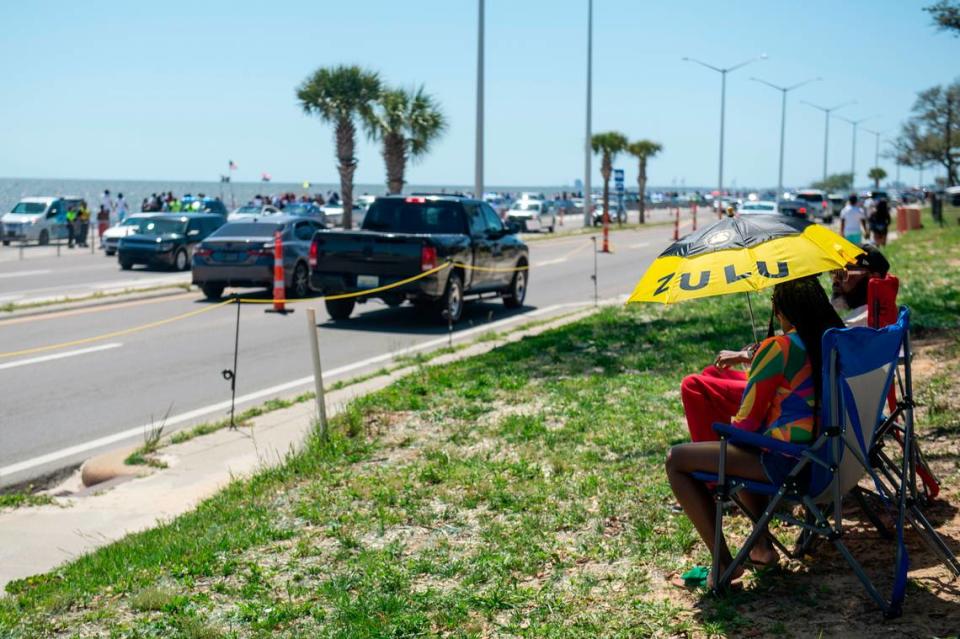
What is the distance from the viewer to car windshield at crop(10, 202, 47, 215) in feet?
137

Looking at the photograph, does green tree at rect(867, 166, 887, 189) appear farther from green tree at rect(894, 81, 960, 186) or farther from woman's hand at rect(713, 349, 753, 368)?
woman's hand at rect(713, 349, 753, 368)

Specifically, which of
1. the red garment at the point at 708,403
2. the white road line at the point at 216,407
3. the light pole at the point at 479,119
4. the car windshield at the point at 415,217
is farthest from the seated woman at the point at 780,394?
the light pole at the point at 479,119

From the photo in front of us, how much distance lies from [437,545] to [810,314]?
2149 millimetres

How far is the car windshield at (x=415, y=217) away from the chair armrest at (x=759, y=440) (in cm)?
1311

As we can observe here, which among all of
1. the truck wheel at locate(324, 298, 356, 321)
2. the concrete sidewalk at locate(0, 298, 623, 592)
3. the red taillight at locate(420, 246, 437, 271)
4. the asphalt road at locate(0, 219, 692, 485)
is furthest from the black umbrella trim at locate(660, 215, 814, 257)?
the truck wheel at locate(324, 298, 356, 321)

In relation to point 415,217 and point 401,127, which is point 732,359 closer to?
point 415,217

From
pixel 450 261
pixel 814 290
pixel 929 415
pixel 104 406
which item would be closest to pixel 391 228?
pixel 450 261

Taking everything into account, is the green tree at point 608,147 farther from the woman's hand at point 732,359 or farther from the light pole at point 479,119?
the woman's hand at point 732,359

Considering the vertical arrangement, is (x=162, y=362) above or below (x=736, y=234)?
below

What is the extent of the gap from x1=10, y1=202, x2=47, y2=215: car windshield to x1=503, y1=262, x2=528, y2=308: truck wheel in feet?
91.1

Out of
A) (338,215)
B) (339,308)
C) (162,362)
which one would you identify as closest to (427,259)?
(339,308)

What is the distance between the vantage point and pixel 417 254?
16.2 meters

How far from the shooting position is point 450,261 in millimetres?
16594

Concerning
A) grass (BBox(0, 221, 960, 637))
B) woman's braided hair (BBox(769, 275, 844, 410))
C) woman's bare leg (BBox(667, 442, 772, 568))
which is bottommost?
grass (BBox(0, 221, 960, 637))
